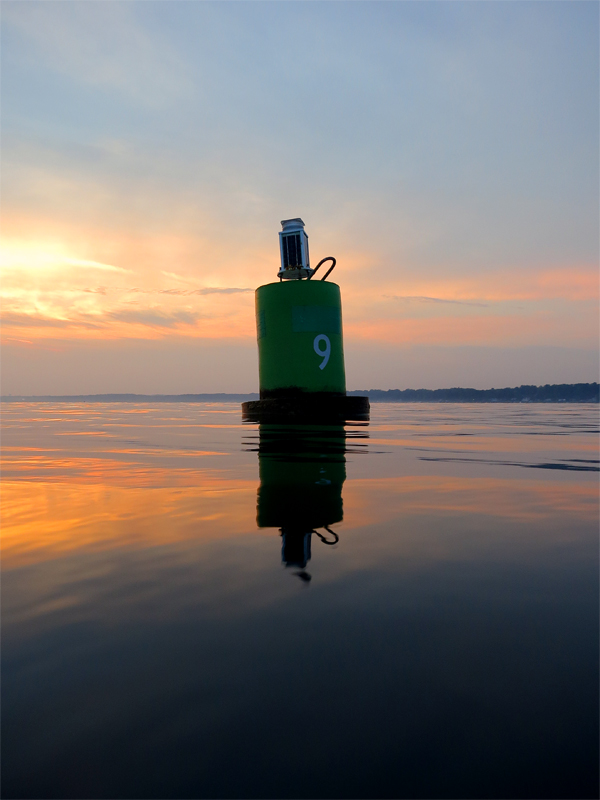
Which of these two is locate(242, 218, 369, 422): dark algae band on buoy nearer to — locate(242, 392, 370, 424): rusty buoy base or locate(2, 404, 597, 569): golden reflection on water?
locate(242, 392, 370, 424): rusty buoy base

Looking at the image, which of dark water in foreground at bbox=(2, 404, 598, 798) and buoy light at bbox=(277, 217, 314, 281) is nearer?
dark water in foreground at bbox=(2, 404, 598, 798)

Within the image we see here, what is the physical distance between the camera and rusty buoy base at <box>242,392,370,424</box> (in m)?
12.8

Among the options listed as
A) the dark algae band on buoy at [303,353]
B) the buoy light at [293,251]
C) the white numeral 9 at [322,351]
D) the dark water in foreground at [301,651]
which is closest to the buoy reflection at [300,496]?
the dark water in foreground at [301,651]

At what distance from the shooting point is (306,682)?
4.20ft

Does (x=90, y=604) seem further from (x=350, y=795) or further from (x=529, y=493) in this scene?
(x=529, y=493)

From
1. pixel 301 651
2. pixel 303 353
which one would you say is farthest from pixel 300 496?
pixel 303 353

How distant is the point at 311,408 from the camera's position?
1280cm

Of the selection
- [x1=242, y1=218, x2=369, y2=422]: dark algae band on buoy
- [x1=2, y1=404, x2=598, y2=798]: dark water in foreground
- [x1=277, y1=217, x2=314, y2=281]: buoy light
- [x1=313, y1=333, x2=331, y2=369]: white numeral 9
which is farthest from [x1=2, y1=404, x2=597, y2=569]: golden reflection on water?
[x1=277, y1=217, x2=314, y2=281]: buoy light

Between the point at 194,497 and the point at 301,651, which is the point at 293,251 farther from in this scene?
the point at 301,651

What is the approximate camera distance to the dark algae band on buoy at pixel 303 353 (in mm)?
12891

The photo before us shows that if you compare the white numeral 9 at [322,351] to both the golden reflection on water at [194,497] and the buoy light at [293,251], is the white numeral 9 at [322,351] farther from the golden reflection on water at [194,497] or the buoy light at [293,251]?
the golden reflection on water at [194,497]

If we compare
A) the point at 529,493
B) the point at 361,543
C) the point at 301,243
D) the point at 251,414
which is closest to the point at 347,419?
the point at 251,414

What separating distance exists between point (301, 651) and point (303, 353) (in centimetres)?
1166

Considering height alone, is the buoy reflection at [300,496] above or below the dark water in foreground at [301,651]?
above
